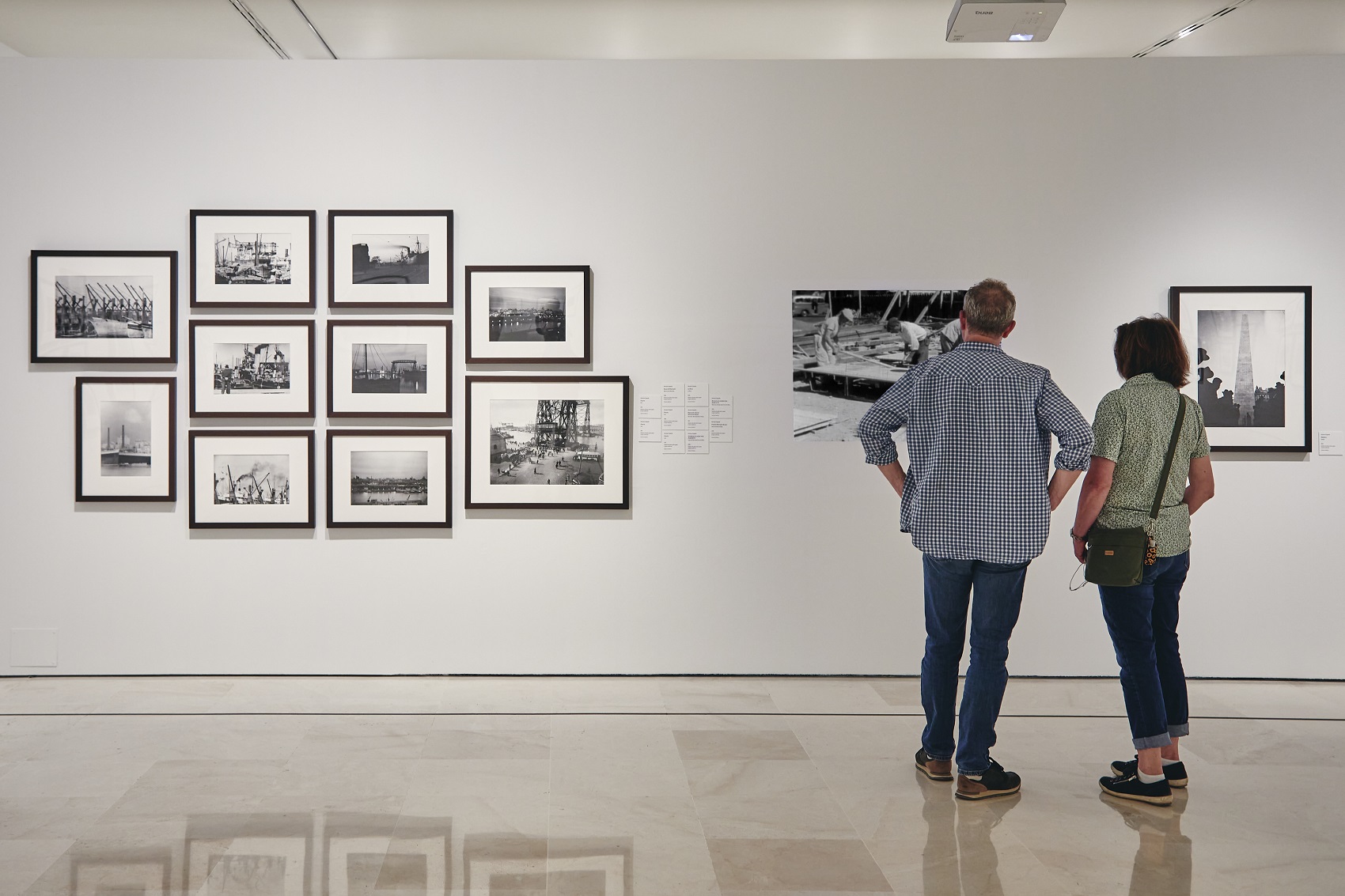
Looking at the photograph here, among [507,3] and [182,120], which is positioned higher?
[507,3]

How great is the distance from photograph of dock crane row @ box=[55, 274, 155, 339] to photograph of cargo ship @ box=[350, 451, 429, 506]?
1.33 meters

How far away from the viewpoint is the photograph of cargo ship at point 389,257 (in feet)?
16.4

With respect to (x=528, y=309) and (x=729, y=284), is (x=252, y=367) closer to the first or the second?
(x=528, y=309)

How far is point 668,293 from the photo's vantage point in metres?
5.06

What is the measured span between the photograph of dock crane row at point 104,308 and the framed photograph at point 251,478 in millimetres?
641

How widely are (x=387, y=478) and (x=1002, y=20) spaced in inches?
150

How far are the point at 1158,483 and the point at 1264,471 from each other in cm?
231

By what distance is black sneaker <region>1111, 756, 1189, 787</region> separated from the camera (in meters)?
3.44

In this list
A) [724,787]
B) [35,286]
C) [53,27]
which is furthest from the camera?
[53,27]

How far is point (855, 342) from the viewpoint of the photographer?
5051 mm

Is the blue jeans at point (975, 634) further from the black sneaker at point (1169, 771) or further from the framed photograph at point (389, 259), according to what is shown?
the framed photograph at point (389, 259)

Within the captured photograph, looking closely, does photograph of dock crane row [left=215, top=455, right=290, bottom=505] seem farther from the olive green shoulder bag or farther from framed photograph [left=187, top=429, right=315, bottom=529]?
the olive green shoulder bag

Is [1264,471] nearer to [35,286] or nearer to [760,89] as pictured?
[760,89]

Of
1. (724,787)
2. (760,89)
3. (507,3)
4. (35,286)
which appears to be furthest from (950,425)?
(35,286)
